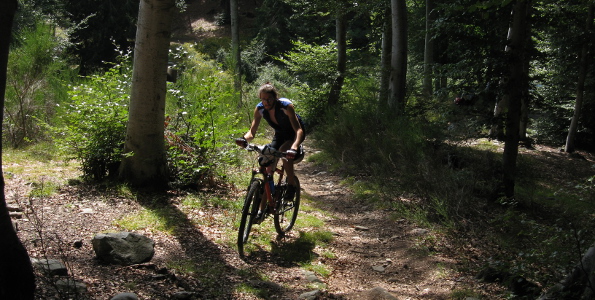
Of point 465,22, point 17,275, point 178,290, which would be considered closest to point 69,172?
point 178,290

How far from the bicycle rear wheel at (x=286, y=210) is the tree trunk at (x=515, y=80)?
14.0 feet

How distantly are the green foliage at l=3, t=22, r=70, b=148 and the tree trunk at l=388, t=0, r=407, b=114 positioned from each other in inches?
317

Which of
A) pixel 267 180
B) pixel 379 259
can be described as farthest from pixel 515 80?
pixel 267 180

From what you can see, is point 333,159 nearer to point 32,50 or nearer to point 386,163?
point 386,163

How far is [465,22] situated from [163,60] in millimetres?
5691

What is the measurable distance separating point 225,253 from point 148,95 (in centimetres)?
282

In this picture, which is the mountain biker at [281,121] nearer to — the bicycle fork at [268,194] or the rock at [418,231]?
the bicycle fork at [268,194]

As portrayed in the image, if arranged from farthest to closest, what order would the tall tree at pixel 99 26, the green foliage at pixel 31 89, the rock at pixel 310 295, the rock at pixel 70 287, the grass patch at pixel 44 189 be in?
the tall tree at pixel 99 26, the green foliage at pixel 31 89, the grass patch at pixel 44 189, the rock at pixel 310 295, the rock at pixel 70 287

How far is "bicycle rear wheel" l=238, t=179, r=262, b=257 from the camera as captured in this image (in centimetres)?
540

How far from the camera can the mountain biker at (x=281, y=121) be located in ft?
18.6

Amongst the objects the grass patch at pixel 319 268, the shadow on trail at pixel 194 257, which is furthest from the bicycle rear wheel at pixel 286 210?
the shadow on trail at pixel 194 257

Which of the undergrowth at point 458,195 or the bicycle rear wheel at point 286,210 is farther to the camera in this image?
the bicycle rear wheel at point 286,210

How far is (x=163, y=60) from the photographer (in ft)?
22.9

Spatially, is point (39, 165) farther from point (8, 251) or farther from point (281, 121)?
point (8, 251)
